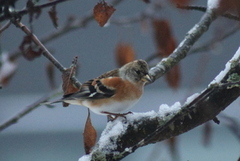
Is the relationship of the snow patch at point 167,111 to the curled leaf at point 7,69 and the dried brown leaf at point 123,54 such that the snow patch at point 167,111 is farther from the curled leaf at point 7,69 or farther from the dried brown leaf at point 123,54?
the curled leaf at point 7,69

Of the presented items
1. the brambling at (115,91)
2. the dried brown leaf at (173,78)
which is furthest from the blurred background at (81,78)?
the dried brown leaf at (173,78)

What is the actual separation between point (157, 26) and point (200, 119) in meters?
0.39

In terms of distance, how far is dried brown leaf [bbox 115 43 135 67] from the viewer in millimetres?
2160

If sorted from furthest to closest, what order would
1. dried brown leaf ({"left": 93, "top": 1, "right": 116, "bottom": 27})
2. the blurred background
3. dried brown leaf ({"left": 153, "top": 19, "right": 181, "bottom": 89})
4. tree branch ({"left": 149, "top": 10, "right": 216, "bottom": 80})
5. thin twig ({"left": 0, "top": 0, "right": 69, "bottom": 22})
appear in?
1. the blurred background
2. tree branch ({"left": 149, "top": 10, "right": 216, "bottom": 80})
3. dried brown leaf ({"left": 153, "top": 19, "right": 181, "bottom": 89})
4. dried brown leaf ({"left": 93, "top": 1, "right": 116, "bottom": 27})
5. thin twig ({"left": 0, "top": 0, "right": 69, "bottom": 22})

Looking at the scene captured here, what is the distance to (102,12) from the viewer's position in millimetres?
1432

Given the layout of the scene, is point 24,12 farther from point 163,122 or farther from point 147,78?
point 147,78

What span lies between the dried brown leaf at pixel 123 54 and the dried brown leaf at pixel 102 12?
71 cm

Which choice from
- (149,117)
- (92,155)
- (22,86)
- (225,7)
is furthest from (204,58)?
(22,86)

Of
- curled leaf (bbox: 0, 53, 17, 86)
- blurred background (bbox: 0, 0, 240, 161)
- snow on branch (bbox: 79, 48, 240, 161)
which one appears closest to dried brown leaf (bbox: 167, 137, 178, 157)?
snow on branch (bbox: 79, 48, 240, 161)

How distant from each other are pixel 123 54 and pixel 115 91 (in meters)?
0.30

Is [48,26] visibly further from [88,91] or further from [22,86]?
[88,91]

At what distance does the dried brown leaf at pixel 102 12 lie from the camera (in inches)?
55.9

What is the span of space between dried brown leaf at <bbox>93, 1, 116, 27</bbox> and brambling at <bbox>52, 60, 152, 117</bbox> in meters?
0.76

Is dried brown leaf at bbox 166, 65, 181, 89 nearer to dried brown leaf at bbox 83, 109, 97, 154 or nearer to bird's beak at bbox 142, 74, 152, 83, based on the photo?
bird's beak at bbox 142, 74, 152, 83
